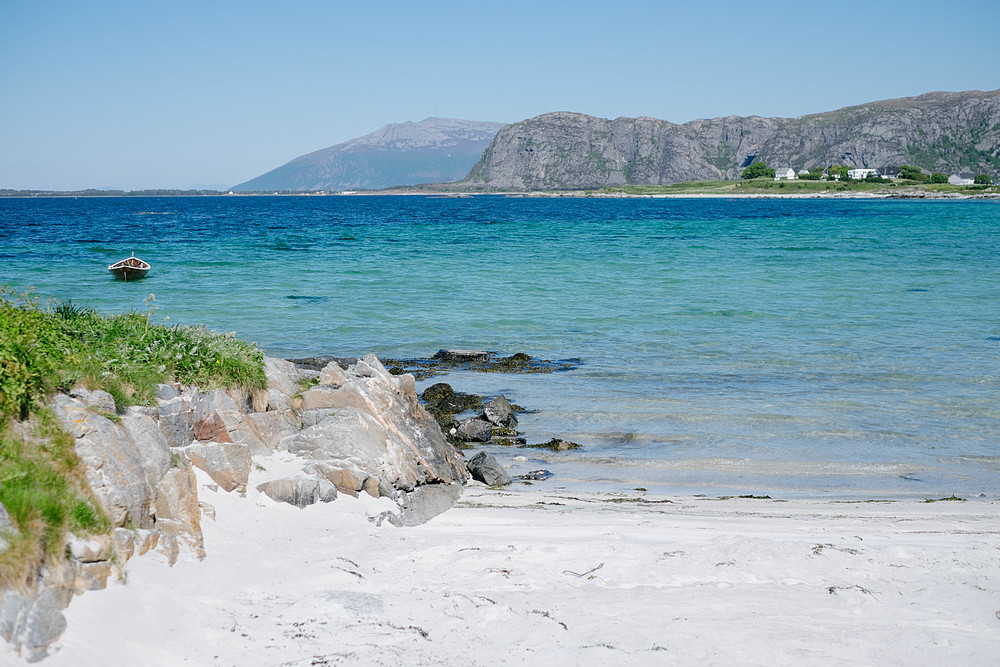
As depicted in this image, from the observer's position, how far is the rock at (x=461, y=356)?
58.9ft

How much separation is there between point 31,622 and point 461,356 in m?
13.7

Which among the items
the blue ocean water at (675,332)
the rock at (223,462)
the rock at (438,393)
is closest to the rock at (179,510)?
the rock at (223,462)

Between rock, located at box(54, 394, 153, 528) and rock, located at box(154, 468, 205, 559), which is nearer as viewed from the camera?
rock, located at box(54, 394, 153, 528)

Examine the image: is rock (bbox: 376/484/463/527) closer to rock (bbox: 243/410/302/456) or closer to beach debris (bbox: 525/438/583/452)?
rock (bbox: 243/410/302/456)

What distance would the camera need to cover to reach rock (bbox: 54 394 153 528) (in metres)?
5.92

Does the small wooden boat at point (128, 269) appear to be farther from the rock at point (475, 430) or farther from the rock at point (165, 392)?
the rock at point (165, 392)

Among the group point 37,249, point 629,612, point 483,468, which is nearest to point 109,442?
point 629,612

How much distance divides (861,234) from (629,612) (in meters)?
68.0


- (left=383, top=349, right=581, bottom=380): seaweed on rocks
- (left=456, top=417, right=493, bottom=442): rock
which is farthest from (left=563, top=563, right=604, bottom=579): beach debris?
(left=383, top=349, right=581, bottom=380): seaweed on rocks

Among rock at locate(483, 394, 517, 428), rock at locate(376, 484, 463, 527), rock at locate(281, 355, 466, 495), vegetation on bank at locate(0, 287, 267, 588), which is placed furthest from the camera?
rock at locate(483, 394, 517, 428)

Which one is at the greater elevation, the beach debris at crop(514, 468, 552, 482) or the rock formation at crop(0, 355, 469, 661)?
the rock formation at crop(0, 355, 469, 661)

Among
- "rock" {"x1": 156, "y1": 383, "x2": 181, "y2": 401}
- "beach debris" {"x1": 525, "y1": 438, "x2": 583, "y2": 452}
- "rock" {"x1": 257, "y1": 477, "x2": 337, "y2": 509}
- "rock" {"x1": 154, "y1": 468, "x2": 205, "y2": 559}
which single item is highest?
"rock" {"x1": 156, "y1": 383, "x2": 181, "y2": 401}

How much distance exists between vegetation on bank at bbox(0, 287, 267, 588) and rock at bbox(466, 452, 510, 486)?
3.10m

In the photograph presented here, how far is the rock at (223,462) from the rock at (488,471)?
3595mm
